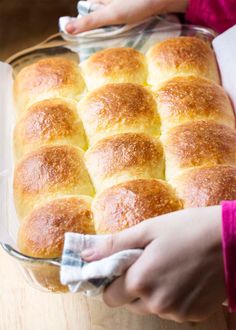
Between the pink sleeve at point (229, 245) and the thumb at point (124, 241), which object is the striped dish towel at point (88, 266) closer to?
the thumb at point (124, 241)

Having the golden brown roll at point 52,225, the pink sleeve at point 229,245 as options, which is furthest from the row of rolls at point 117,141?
the pink sleeve at point 229,245

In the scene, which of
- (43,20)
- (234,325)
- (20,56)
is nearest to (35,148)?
(20,56)

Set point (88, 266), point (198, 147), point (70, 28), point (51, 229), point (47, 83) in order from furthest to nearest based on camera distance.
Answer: point (70, 28) → point (47, 83) → point (198, 147) → point (51, 229) → point (88, 266)

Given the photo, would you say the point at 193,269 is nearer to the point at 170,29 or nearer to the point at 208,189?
the point at 208,189

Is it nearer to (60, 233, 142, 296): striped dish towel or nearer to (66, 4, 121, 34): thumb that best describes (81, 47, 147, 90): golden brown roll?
(66, 4, 121, 34): thumb

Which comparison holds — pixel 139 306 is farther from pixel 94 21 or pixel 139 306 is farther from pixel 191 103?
pixel 94 21

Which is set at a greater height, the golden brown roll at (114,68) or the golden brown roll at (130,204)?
the golden brown roll at (114,68)

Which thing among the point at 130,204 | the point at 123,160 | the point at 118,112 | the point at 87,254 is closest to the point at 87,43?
the point at 118,112
